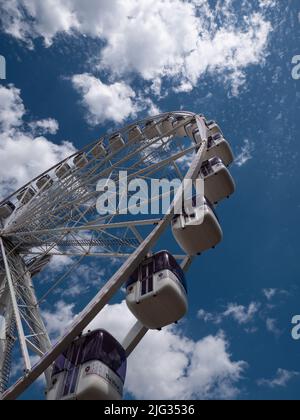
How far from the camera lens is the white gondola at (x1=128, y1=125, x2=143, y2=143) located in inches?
671

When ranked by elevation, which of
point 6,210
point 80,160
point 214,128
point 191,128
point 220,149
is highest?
point 80,160

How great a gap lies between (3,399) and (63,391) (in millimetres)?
854

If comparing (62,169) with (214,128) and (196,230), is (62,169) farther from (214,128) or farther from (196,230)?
(196,230)

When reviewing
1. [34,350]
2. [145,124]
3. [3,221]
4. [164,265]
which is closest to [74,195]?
[3,221]

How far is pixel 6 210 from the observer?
16.8 metres

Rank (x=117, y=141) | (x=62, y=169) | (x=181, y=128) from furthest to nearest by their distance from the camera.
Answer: (x=62, y=169)
(x=117, y=141)
(x=181, y=128)

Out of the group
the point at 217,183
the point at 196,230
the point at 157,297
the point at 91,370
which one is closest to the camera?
the point at 91,370

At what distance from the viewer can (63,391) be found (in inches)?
217

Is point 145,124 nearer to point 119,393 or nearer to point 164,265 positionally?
point 164,265

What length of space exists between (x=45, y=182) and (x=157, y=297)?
44.6ft

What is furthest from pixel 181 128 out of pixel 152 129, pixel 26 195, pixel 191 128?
pixel 26 195

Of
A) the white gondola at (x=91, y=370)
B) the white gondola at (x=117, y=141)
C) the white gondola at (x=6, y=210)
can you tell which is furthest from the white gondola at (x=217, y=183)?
the white gondola at (x=6, y=210)

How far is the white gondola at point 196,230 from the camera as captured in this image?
8422 millimetres

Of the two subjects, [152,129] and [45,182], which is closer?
[152,129]
